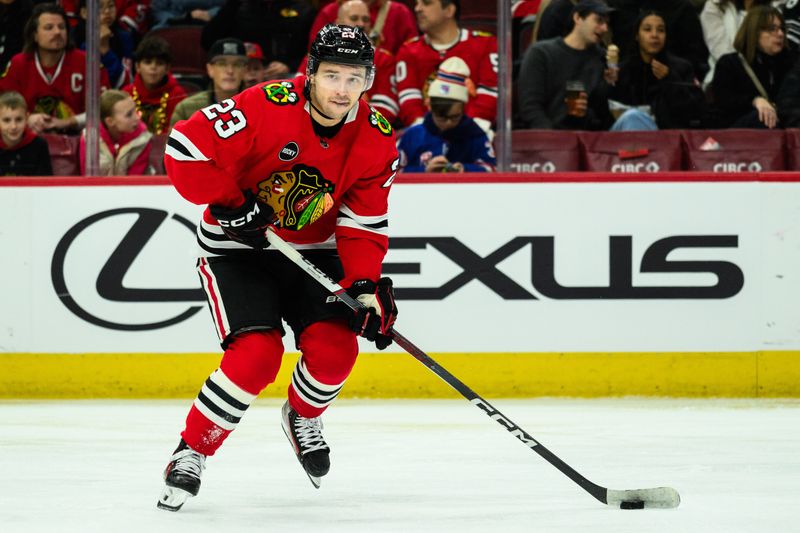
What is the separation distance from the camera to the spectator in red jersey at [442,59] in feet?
15.0

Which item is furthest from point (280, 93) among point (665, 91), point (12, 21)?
point (12, 21)

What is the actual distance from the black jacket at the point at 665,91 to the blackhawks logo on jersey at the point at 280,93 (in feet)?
6.80

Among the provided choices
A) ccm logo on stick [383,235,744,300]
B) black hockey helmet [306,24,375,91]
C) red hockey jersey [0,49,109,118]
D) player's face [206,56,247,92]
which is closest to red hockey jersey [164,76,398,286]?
black hockey helmet [306,24,375,91]

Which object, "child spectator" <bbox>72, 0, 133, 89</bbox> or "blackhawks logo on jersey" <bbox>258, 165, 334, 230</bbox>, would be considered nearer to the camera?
"blackhawks logo on jersey" <bbox>258, 165, 334, 230</bbox>

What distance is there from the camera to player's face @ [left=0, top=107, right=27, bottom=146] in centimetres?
456

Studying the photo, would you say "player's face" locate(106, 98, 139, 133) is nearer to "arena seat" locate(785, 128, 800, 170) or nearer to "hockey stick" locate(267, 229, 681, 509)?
"hockey stick" locate(267, 229, 681, 509)

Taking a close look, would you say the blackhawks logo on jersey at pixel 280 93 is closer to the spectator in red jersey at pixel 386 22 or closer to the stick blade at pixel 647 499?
the stick blade at pixel 647 499

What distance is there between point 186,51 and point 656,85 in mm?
1702

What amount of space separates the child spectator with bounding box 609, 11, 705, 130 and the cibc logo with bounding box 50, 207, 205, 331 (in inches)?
64.0

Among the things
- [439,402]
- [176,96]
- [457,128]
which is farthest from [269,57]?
[439,402]

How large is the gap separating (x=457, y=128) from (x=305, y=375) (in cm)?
186

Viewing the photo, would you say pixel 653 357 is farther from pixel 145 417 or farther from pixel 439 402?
pixel 145 417

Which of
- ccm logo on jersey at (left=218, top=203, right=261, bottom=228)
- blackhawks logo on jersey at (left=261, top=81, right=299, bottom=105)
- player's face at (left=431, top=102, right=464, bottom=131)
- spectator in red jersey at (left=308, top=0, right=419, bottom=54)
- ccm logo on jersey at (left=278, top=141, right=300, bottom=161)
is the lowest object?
ccm logo on jersey at (left=218, top=203, right=261, bottom=228)

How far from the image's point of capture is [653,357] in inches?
179
